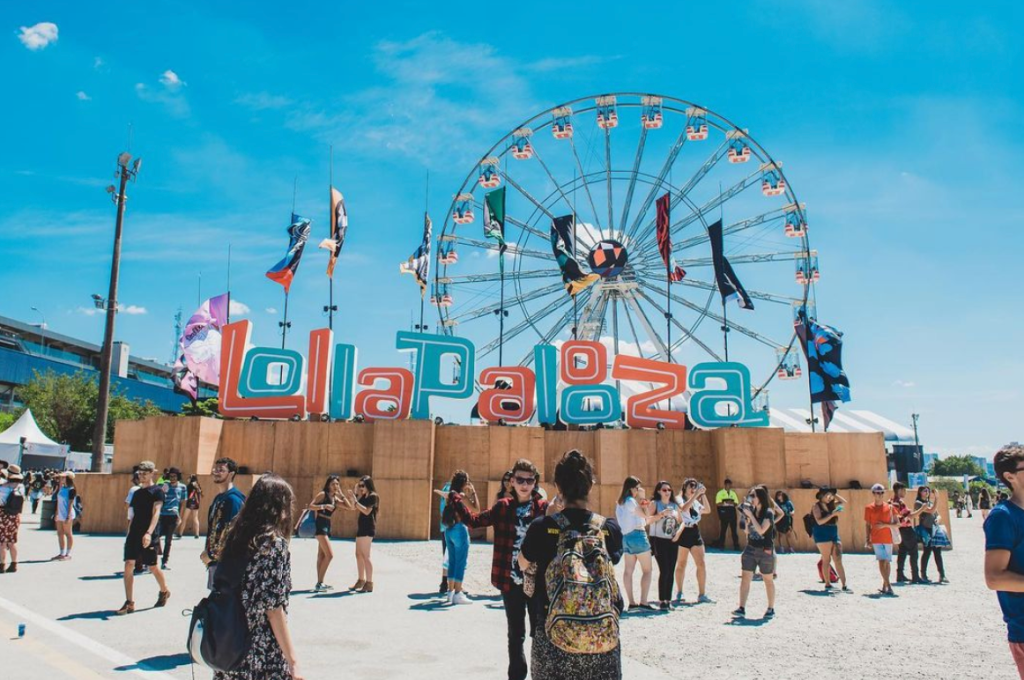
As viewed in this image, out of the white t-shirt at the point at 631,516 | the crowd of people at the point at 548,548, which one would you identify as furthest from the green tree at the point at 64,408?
the white t-shirt at the point at 631,516

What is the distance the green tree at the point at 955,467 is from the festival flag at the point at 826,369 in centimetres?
8000

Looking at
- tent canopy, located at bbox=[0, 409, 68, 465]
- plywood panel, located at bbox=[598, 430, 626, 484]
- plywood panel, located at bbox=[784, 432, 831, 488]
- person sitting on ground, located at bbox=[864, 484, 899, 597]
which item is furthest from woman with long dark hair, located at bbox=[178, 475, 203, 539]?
tent canopy, located at bbox=[0, 409, 68, 465]

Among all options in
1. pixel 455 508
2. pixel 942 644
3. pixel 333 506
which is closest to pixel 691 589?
pixel 942 644

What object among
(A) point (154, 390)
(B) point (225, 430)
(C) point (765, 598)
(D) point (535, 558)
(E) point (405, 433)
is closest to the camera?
(D) point (535, 558)

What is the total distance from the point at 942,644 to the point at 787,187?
2370 centimetres

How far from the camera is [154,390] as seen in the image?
2741 inches

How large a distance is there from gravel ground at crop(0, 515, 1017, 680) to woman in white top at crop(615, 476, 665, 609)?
0.52 meters

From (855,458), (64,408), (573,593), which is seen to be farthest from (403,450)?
(64,408)

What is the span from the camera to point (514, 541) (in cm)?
562

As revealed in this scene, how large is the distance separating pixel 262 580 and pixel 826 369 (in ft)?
70.6

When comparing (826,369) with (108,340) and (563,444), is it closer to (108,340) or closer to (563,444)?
(563,444)

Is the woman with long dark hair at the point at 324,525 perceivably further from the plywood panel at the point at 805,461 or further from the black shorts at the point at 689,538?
the plywood panel at the point at 805,461

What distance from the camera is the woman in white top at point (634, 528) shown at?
859 centimetres

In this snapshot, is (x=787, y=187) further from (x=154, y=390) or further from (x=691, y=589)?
(x=154, y=390)
